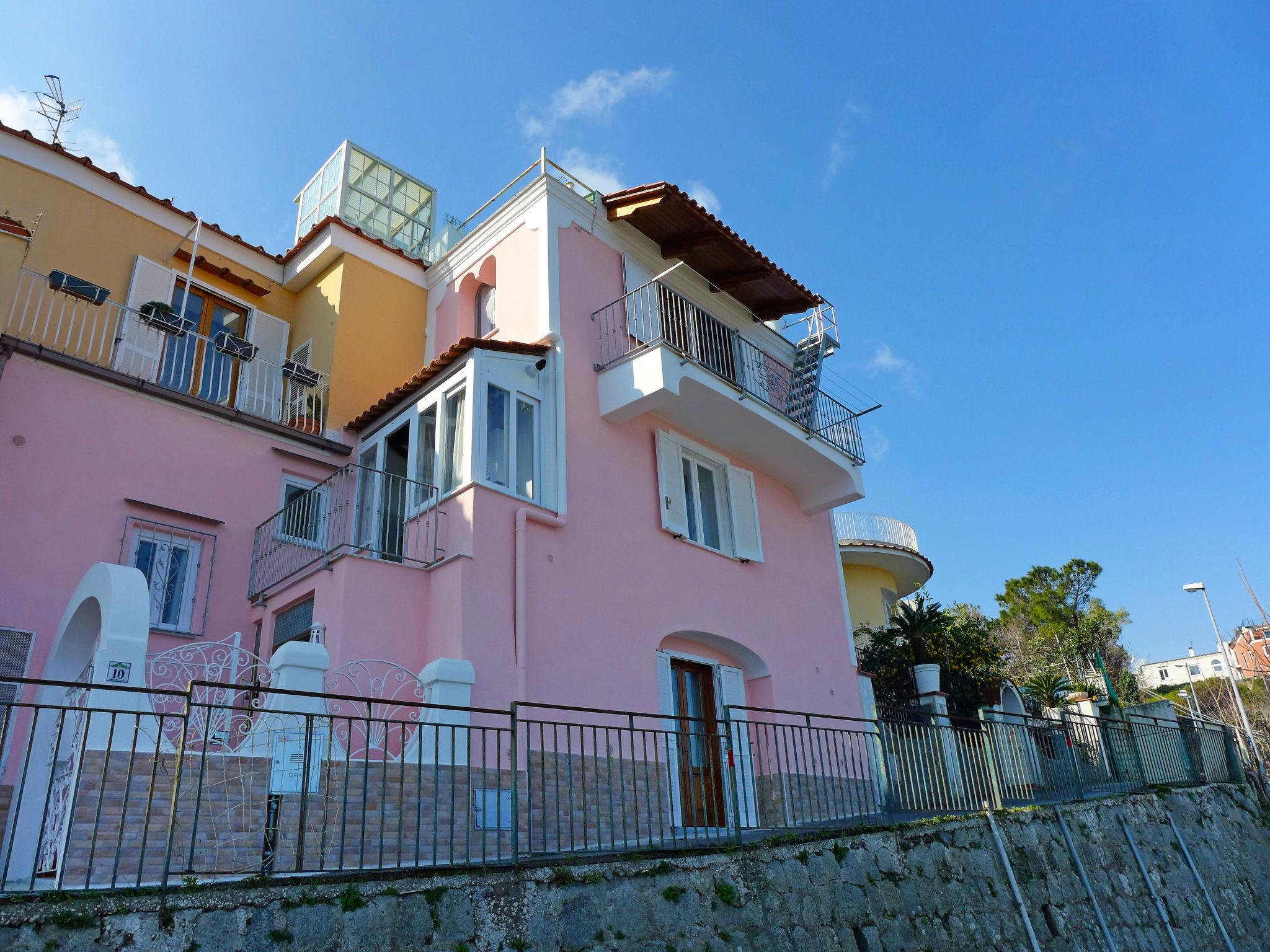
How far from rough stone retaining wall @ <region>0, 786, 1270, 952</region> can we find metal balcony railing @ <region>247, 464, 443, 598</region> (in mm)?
5084

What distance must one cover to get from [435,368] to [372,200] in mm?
7012

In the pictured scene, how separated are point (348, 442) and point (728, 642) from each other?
6.19m

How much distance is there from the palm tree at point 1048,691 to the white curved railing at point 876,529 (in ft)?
13.5

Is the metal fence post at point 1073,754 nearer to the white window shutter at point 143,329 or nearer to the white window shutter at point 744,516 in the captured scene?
the white window shutter at point 744,516

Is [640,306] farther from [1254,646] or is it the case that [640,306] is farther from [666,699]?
[1254,646]

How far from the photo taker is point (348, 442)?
528 inches

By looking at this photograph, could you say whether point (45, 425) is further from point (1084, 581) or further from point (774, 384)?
point (1084, 581)

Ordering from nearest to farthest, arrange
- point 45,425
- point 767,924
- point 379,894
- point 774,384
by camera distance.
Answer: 1. point 379,894
2. point 767,924
3. point 45,425
4. point 774,384

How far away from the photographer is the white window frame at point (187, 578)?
10.6m

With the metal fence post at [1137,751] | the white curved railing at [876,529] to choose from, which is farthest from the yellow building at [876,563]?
the metal fence post at [1137,751]

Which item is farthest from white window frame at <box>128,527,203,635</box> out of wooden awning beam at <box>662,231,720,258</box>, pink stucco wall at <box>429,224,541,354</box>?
wooden awning beam at <box>662,231,720,258</box>

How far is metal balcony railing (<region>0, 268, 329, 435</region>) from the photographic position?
11.3 m

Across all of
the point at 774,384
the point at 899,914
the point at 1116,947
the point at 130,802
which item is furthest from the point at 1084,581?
the point at 130,802

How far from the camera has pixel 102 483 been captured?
1070 cm
